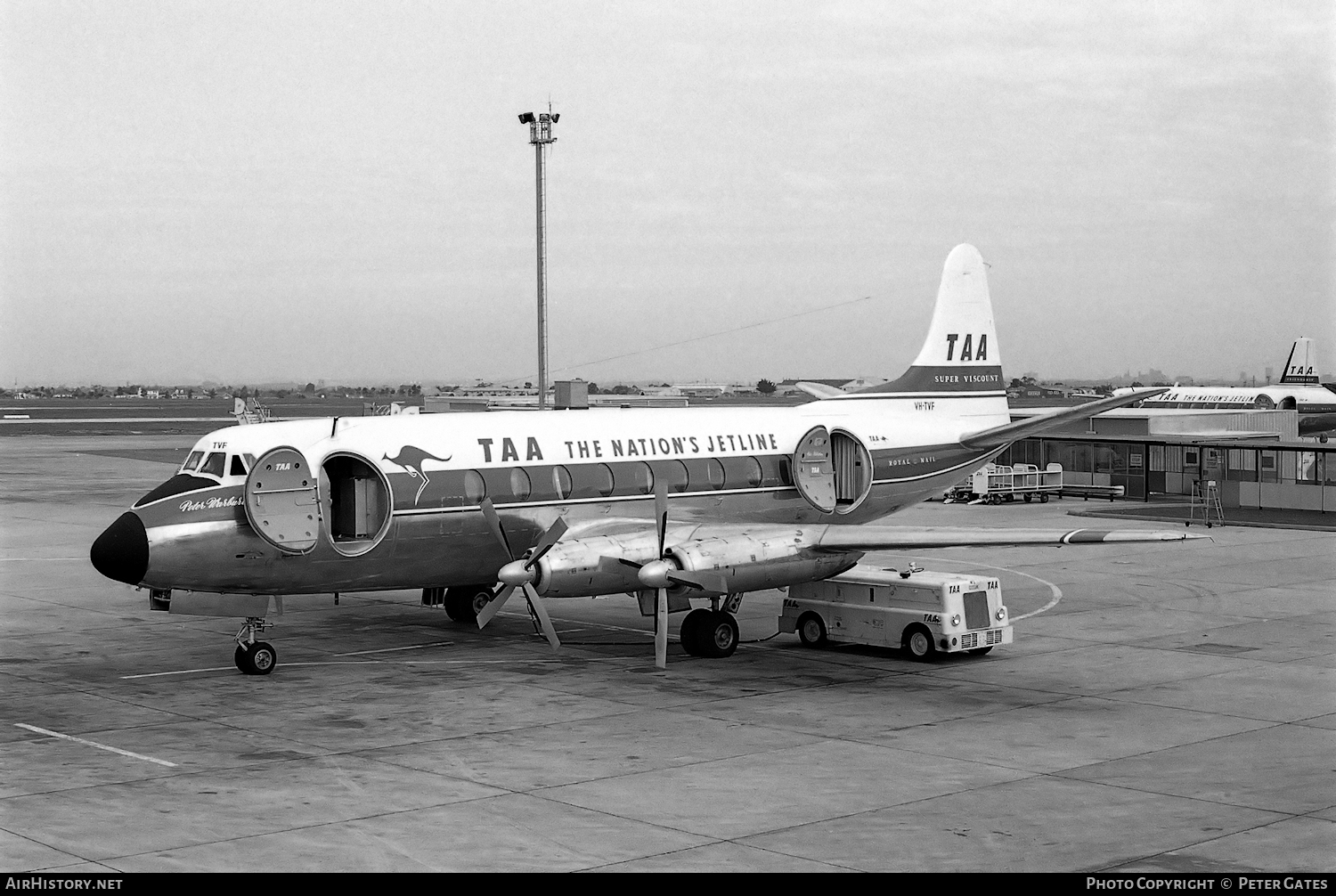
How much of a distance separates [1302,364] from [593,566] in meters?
83.1

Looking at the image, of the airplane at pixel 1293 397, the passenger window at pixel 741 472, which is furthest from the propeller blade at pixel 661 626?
the airplane at pixel 1293 397

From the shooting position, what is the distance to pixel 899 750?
61.4 feet

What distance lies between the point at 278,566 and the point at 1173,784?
15051 millimetres

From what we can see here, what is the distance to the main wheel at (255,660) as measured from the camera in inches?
953

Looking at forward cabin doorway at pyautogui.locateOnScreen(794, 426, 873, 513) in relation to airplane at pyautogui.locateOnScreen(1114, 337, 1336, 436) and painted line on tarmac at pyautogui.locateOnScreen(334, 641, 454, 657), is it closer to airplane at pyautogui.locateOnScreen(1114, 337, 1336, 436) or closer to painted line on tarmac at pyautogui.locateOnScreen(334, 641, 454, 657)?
painted line on tarmac at pyautogui.locateOnScreen(334, 641, 454, 657)

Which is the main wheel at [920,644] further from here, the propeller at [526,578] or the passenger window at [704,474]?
the propeller at [526,578]

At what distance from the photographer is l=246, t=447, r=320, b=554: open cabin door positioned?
2367cm

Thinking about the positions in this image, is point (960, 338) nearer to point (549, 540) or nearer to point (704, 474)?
point (704, 474)

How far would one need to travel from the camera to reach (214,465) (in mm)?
24453

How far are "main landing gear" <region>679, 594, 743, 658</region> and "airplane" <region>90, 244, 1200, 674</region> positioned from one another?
4 centimetres

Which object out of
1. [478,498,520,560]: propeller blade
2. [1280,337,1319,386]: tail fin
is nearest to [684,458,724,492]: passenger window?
[478,498,520,560]: propeller blade

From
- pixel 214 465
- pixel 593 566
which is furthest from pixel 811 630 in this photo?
pixel 214 465
